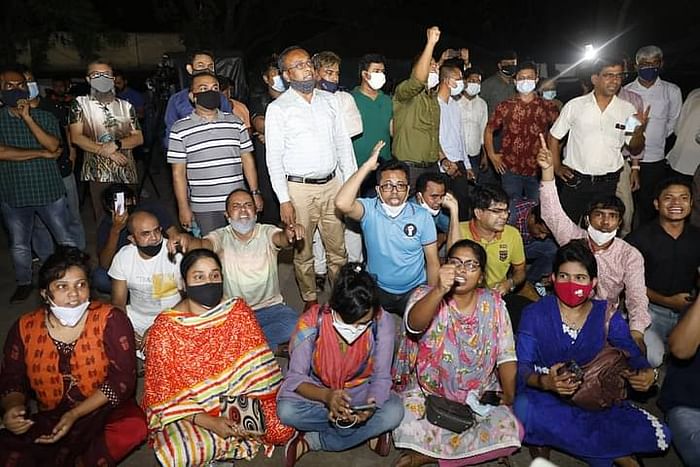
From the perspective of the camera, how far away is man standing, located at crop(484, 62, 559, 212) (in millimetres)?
5855

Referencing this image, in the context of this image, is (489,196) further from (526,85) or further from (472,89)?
(472,89)

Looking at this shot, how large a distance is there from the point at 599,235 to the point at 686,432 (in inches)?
53.5

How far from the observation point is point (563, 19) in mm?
16266

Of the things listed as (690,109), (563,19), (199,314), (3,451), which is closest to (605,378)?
(199,314)

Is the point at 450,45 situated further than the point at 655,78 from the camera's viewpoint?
Yes

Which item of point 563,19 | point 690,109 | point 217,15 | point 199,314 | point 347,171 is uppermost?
point 217,15

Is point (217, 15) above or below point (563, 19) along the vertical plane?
above

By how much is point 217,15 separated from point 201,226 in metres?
15.7

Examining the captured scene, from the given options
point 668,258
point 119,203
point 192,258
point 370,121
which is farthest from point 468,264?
point 370,121

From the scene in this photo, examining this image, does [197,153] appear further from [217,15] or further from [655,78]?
[217,15]

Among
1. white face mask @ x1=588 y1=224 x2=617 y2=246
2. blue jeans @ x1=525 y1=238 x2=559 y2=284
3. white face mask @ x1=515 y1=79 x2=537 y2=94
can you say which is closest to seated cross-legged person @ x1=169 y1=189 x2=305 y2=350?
white face mask @ x1=588 y1=224 x2=617 y2=246

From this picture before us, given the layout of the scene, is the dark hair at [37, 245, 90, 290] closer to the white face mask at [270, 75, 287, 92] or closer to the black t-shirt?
the white face mask at [270, 75, 287, 92]

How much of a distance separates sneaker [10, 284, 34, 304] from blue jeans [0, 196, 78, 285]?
5 centimetres

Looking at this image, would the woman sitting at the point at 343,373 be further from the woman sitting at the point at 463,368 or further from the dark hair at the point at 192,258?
the dark hair at the point at 192,258
